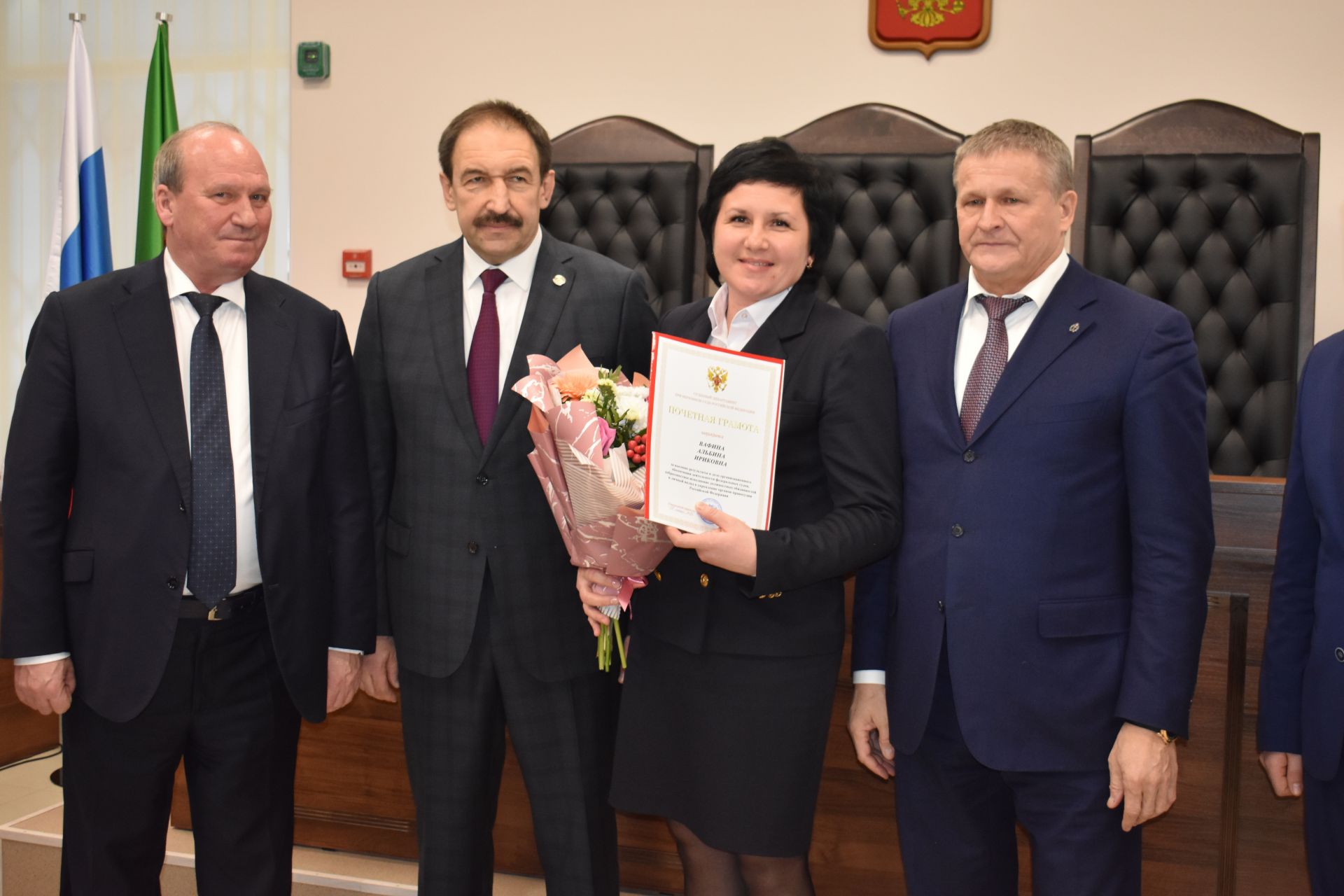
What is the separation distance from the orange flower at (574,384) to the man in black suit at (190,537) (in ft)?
1.80

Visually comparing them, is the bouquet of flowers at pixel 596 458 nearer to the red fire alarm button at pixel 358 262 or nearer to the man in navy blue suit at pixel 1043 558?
the man in navy blue suit at pixel 1043 558

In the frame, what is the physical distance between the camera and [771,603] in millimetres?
1688

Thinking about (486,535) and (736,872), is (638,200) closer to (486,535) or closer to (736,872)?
(486,535)

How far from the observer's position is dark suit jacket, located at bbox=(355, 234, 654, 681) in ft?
6.33

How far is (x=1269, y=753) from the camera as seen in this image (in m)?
1.68

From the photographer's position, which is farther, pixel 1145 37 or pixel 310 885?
pixel 1145 37

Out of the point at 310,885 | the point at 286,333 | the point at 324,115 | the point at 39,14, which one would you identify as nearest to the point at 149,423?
the point at 286,333

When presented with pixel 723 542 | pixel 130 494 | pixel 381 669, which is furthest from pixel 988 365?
pixel 130 494

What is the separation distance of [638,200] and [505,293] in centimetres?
241

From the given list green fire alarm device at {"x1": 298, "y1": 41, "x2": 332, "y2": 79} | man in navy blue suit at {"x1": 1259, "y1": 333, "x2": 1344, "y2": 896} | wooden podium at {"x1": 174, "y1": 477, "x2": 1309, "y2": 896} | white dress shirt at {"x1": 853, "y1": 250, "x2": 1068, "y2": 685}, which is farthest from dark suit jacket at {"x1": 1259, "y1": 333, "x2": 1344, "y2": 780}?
green fire alarm device at {"x1": 298, "y1": 41, "x2": 332, "y2": 79}

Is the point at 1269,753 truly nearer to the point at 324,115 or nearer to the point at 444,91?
the point at 444,91

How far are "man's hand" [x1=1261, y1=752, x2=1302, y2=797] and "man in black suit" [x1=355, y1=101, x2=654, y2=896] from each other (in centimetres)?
111

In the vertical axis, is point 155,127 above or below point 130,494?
above

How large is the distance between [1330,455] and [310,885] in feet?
7.82
